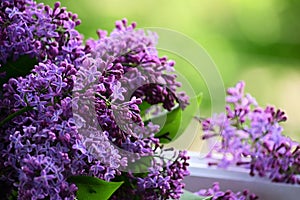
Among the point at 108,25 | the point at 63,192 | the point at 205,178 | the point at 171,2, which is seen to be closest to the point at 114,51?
the point at 63,192

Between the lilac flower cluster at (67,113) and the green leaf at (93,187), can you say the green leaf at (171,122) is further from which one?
the green leaf at (93,187)

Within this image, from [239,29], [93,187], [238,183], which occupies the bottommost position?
[93,187]

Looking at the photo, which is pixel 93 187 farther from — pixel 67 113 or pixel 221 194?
pixel 221 194

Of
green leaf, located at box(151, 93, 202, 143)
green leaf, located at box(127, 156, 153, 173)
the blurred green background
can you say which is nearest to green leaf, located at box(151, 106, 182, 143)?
green leaf, located at box(151, 93, 202, 143)

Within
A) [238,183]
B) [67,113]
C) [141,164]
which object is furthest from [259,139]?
[67,113]

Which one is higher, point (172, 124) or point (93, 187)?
point (172, 124)

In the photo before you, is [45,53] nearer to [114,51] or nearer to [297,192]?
[114,51]
